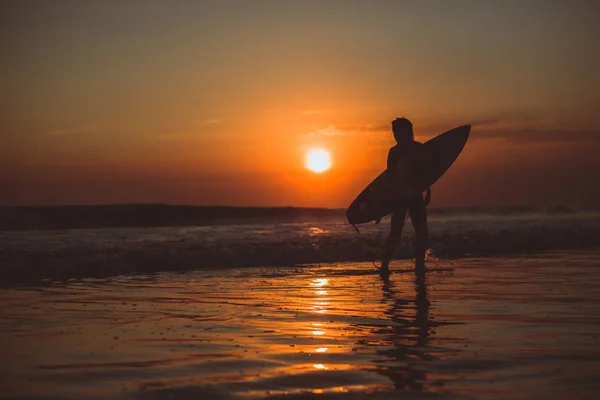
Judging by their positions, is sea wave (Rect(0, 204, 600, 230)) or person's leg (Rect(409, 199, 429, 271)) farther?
sea wave (Rect(0, 204, 600, 230))

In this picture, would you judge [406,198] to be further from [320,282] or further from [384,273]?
[320,282]

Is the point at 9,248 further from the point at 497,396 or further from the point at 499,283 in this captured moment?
the point at 497,396

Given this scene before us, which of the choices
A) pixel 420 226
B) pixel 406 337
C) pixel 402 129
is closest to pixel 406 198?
pixel 420 226

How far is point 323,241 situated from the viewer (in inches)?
730

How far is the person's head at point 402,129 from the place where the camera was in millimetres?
11711

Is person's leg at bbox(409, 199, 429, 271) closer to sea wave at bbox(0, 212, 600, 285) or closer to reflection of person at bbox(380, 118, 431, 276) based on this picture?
reflection of person at bbox(380, 118, 431, 276)

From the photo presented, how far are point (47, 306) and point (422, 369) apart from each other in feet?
16.8

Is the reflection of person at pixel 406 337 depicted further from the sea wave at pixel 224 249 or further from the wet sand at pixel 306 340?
the sea wave at pixel 224 249

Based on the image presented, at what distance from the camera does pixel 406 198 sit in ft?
38.9

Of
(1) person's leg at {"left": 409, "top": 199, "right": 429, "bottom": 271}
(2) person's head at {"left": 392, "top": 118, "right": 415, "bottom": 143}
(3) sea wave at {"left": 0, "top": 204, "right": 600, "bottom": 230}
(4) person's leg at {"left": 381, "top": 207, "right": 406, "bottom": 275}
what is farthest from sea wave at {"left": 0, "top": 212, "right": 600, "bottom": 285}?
(3) sea wave at {"left": 0, "top": 204, "right": 600, "bottom": 230}

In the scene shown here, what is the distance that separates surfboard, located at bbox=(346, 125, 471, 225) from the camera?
12.5 m

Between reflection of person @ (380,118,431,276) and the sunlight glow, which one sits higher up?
reflection of person @ (380,118,431,276)

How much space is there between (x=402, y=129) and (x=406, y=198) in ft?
3.67

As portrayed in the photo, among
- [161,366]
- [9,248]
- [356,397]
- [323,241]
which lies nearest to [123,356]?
[161,366]
